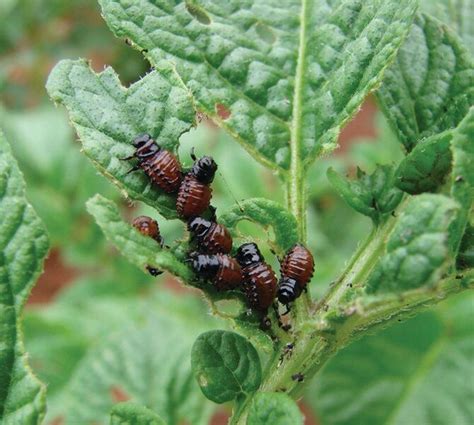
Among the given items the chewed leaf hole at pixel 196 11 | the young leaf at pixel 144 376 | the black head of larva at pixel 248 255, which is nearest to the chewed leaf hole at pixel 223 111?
the chewed leaf hole at pixel 196 11

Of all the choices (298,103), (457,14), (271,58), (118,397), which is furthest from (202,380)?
(118,397)

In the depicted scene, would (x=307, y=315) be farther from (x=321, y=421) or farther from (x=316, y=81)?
(x=321, y=421)

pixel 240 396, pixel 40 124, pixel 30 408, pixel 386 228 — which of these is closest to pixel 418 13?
pixel 386 228

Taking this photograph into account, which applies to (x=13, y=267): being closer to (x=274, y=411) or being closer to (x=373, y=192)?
(x=274, y=411)

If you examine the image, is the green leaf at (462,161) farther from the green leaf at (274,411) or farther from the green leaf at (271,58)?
the green leaf at (274,411)

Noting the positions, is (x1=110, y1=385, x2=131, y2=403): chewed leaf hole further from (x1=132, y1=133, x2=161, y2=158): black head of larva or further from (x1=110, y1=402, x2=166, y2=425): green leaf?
(x1=132, y1=133, x2=161, y2=158): black head of larva

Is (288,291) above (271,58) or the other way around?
the other way around
